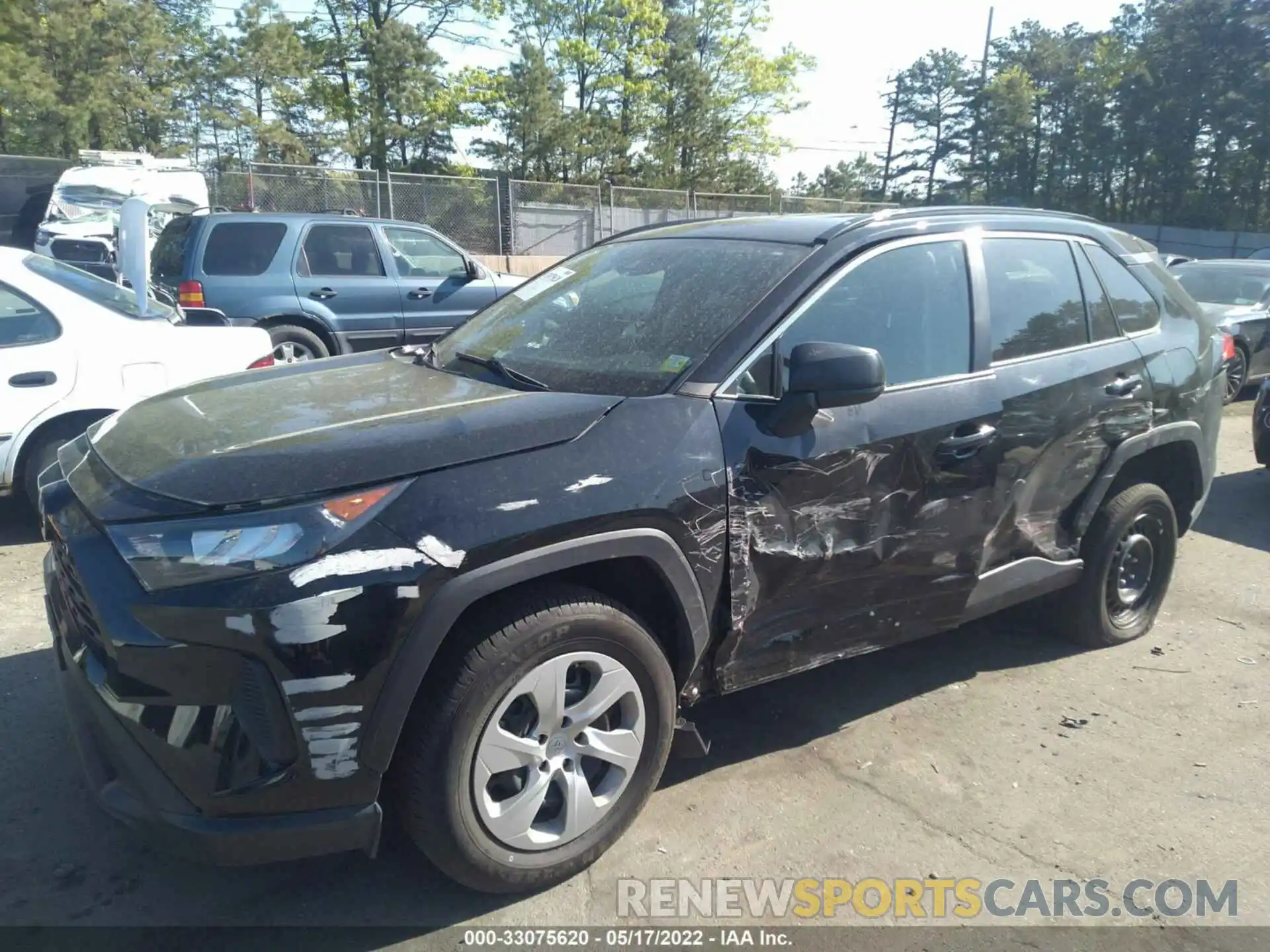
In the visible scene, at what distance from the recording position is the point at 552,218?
25.0 m

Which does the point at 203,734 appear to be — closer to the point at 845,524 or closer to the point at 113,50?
the point at 845,524

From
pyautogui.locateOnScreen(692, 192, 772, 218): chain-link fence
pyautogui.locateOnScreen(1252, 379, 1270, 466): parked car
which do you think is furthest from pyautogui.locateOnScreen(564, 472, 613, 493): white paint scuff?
pyautogui.locateOnScreen(692, 192, 772, 218): chain-link fence

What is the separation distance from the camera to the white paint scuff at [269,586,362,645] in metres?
2.28

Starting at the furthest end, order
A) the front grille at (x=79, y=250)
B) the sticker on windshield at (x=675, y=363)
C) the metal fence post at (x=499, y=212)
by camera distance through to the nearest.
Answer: the metal fence post at (x=499, y=212) → the front grille at (x=79, y=250) → the sticker on windshield at (x=675, y=363)

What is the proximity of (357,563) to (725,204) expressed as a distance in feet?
89.3

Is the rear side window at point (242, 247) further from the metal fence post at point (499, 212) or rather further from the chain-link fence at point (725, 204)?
the chain-link fence at point (725, 204)

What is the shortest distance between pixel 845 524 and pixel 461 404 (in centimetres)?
129

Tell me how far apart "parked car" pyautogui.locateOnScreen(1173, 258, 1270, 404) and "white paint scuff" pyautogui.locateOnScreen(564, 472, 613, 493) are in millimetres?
10559

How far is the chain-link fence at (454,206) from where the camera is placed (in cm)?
2233

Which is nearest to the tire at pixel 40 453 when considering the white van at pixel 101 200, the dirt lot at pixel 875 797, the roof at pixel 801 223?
the dirt lot at pixel 875 797

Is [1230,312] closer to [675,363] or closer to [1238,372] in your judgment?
[1238,372]

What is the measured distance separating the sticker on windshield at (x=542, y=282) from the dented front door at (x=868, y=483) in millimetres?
1244

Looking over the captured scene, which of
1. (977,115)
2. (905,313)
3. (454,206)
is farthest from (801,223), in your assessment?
(977,115)

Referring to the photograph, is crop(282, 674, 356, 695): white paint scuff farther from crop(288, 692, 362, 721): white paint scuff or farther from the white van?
the white van
